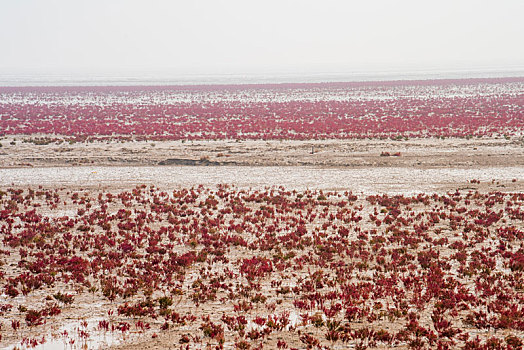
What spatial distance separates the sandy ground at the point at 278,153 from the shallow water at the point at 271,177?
1.43 m

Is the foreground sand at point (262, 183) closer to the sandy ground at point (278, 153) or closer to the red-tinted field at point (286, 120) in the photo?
the sandy ground at point (278, 153)

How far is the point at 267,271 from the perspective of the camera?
12.6m

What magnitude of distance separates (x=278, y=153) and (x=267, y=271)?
1840cm

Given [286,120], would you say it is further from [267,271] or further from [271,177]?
[267,271]

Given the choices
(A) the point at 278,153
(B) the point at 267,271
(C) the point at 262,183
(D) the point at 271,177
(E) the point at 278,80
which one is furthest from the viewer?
(E) the point at 278,80

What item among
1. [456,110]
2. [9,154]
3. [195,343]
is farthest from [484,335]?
[456,110]

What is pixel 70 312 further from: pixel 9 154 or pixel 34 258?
pixel 9 154

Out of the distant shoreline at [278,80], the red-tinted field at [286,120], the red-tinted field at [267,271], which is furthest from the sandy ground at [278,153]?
the distant shoreline at [278,80]

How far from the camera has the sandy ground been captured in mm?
27562

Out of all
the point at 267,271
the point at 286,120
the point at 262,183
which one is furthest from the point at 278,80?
the point at 267,271

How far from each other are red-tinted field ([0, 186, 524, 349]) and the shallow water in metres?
2.40

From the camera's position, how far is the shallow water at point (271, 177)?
73.5 feet

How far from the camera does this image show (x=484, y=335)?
915cm

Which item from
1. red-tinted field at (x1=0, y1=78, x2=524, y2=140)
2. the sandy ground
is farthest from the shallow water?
red-tinted field at (x1=0, y1=78, x2=524, y2=140)
